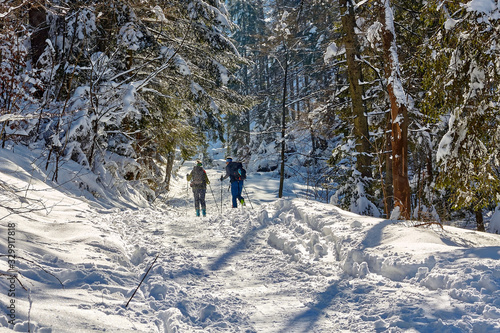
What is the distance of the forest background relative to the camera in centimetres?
637

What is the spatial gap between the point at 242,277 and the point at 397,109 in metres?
5.95

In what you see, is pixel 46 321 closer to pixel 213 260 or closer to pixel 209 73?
pixel 213 260

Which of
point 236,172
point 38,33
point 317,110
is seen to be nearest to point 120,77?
point 38,33

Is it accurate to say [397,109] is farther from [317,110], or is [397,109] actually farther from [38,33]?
[38,33]

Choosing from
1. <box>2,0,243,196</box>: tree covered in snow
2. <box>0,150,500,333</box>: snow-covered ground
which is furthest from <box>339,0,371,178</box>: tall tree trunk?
<box>0,150,500,333</box>: snow-covered ground

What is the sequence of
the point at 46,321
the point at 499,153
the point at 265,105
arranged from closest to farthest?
1. the point at 46,321
2. the point at 499,153
3. the point at 265,105

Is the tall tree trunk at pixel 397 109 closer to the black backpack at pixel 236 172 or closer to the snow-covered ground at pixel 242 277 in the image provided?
the snow-covered ground at pixel 242 277

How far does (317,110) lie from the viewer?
13031 mm

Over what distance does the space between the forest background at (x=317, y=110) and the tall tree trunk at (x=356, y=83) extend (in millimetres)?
33

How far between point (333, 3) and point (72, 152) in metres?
9.29

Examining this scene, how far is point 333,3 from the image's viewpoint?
462 inches

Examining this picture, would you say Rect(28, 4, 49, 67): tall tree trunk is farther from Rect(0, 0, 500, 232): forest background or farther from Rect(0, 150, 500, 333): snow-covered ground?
Rect(0, 150, 500, 333): snow-covered ground

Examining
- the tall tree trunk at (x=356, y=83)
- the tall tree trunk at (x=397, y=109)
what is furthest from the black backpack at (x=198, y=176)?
the tall tree trunk at (x=397, y=109)

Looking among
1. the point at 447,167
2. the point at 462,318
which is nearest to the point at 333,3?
the point at 447,167
